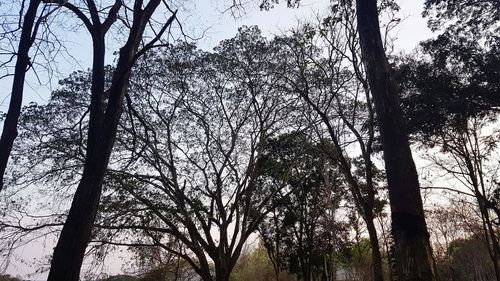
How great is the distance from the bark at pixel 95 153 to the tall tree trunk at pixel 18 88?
597 mm

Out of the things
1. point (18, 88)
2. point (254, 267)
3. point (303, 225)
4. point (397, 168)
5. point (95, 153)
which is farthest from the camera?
point (254, 267)

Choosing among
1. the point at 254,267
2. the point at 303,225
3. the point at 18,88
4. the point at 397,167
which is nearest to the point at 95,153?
the point at 18,88

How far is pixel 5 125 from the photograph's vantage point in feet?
12.0

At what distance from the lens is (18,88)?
382cm

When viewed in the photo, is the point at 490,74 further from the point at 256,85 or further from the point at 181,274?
the point at 181,274

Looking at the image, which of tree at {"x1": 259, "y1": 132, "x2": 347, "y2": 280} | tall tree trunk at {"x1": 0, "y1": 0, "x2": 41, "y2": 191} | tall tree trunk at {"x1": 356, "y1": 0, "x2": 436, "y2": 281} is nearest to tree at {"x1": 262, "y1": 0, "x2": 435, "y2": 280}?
tall tree trunk at {"x1": 356, "y1": 0, "x2": 436, "y2": 281}

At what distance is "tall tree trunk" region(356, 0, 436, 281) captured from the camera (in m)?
2.77

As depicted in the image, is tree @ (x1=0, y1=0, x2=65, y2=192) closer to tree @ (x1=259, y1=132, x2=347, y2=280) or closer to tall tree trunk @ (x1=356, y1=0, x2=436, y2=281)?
tall tree trunk @ (x1=356, y1=0, x2=436, y2=281)

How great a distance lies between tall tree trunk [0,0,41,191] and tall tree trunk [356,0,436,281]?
3.16 m

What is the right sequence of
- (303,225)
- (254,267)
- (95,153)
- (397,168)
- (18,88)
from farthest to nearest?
(254,267) < (303,225) < (18,88) < (95,153) < (397,168)

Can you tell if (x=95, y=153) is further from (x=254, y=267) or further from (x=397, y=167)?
(x=254, y=267)

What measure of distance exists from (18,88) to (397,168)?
3417 mm

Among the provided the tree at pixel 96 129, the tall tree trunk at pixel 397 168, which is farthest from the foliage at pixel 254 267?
the tall tree trunk at pixel 397 168

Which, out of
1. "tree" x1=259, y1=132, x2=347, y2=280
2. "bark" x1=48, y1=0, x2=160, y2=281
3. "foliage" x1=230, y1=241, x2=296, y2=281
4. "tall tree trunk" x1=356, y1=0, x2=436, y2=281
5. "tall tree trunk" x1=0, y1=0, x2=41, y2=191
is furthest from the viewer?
"foliage" x1=230, y1=241, x2=296, y2=281
